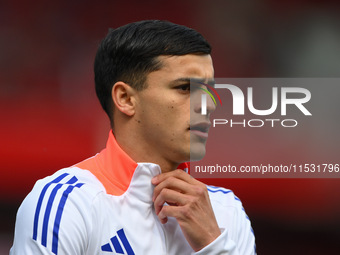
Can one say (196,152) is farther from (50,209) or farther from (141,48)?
(50,209)

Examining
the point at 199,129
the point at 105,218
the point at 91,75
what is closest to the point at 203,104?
the point at 199,129

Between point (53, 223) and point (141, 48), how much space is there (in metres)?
0.62

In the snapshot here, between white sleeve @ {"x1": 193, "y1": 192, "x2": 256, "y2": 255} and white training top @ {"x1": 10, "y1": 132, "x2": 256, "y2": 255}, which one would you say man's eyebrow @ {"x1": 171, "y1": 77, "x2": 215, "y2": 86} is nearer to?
white training top @ {"x1": 10, "y1": 132, "x2": 256, "y2": 255}

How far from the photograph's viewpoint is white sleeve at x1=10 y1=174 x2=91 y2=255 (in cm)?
145

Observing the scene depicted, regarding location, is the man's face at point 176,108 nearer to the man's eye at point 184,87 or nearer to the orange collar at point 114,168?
the man's eye at point 184,87

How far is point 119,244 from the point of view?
5.04 ft

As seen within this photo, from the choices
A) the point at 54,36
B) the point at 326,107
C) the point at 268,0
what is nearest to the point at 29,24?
the point at 54,36

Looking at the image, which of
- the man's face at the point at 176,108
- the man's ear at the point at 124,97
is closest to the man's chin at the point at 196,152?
the man's face at the point at 176,108

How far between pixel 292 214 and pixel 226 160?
1480mm

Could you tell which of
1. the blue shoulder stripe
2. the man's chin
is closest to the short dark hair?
the man's chin

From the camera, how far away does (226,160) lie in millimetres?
2555

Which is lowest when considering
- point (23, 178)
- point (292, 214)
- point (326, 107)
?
point (292, 214)

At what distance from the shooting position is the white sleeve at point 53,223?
1.45 m

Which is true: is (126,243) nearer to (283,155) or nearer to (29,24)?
(283,155)
